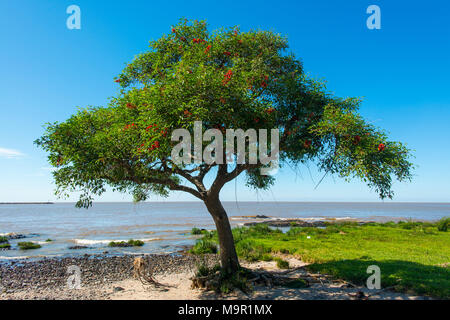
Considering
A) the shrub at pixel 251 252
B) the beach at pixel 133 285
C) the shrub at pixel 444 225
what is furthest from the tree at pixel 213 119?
the shrub at pixel 444 225

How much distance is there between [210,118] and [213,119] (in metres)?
0.23

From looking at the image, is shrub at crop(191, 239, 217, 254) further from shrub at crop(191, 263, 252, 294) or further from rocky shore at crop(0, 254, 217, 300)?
shrub at crop(191, 263, 252, 294)

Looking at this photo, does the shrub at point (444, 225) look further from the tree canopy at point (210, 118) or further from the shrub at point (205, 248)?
the tree canopy at point (210, 118)

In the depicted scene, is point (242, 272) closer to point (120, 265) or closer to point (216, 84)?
point (216, 84)

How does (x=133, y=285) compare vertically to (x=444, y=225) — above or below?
above

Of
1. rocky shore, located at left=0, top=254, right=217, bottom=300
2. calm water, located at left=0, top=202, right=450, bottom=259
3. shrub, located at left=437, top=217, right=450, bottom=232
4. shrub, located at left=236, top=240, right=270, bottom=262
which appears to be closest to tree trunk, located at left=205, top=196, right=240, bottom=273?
rocky shore, located at left=0, top=254, right=217, bottom=300

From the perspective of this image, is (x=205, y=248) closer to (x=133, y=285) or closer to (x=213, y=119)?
(x=133, y=285)

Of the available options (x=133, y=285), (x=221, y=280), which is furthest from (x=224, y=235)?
(x=133, y=285)

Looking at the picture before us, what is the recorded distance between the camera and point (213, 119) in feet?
28.4

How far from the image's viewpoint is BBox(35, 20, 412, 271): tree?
8.22 metres

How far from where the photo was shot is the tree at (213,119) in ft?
27.0

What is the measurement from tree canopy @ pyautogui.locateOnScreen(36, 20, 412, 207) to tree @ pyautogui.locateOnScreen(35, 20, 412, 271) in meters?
0.04

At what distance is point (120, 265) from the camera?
19.2 meters
